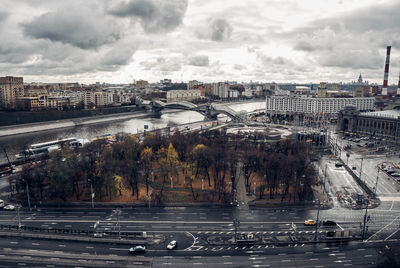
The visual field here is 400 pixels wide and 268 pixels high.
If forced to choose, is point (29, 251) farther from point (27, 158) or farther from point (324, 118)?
point (324, 118)

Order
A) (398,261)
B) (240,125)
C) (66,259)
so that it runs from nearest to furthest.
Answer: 1. (398,261)
2. (66,259)
3. (240,125)

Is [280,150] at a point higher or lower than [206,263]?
higher

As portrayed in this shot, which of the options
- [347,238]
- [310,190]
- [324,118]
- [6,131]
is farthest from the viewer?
[324,118]

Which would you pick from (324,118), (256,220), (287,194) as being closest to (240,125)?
(324,118)

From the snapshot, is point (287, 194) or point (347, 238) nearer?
point (347, 238)

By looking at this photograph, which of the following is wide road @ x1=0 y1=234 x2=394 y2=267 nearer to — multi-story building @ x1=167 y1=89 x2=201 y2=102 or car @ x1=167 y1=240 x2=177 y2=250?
car @ x1=167 y1=240 x2=177 y2=250

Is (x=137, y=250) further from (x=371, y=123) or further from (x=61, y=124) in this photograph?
(x=61, y=124)
